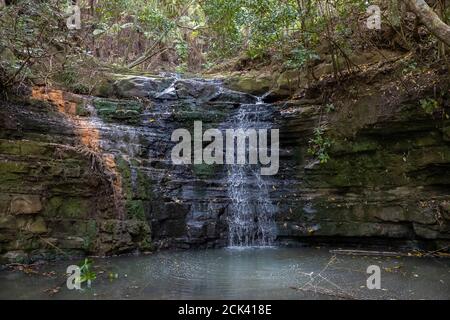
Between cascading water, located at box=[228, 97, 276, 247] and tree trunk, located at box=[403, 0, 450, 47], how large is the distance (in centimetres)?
455

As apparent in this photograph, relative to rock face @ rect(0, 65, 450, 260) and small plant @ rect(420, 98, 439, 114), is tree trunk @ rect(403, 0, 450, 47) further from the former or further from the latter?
rock face @ rect(0, 65, 450, 260)

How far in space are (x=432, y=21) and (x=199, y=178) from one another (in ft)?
16.9

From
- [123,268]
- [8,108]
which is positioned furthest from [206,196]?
[8,108]

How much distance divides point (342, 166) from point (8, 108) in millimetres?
6623

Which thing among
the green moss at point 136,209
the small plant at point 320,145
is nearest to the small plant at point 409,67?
the small plant at point 320,145

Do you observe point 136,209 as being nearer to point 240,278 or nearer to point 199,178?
point 199,178

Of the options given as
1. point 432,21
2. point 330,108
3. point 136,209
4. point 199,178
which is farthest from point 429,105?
point 136,209

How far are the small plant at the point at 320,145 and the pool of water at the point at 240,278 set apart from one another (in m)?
1.94

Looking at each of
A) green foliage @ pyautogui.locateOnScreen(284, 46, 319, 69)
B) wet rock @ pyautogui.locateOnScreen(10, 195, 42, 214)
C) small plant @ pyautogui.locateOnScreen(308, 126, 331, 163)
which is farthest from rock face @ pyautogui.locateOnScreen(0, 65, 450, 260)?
green foliage @ pyautogui.locateOnScreen(284, 46, 319, 69)

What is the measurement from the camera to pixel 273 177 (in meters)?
8.68

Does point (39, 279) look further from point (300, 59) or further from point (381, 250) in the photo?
point (300, 59)

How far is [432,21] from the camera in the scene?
4910 mm

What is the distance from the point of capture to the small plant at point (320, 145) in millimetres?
7930

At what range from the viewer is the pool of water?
4566 millimetres
